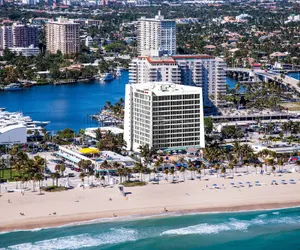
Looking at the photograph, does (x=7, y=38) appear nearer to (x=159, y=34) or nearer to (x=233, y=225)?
(x=159, y=34)

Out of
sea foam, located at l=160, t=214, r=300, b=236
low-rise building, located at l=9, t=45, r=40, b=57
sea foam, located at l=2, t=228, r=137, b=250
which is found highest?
low-rise building, located at l=9, t=45, r=40, b=57

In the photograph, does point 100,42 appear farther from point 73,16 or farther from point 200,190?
point 200,190

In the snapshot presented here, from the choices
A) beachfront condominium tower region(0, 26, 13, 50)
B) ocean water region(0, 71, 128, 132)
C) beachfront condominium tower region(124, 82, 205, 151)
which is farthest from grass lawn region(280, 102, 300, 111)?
beachfront condominium tower region(0, 26, 13, 50)

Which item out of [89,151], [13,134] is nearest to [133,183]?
[89,151]

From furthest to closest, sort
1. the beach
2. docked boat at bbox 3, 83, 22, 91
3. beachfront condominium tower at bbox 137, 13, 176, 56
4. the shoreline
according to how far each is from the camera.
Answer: beachfront condominium tower at bbox 137, 13, 176, 56, docked boat at bbox 3, 83, 22, 91, the beach, the shoreline

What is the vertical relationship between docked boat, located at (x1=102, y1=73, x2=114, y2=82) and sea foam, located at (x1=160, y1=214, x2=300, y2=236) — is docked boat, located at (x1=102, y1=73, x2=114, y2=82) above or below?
above

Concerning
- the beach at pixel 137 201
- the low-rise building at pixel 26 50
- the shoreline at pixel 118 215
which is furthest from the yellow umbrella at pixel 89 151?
the low-rise building at pixel 26 50

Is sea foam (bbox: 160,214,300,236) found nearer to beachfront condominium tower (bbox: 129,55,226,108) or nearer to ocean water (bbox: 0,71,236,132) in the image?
ocean water (bbox: 0,71,236,132)
